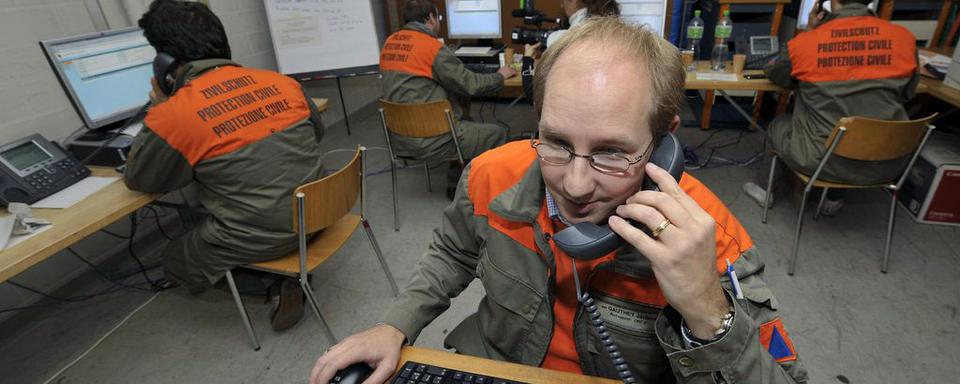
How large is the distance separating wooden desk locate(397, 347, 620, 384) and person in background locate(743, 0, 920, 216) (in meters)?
1.95

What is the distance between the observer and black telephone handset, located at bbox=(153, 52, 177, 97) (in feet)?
5.70

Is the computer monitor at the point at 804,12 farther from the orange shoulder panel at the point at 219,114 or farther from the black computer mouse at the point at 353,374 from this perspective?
the black computer mouse at the point at 353,374

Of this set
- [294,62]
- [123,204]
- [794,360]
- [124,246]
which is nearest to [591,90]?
[794,360]

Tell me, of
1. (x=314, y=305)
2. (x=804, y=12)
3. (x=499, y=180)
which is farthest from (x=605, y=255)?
(x=804, y=12)

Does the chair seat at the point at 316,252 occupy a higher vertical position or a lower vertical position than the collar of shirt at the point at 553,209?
lower

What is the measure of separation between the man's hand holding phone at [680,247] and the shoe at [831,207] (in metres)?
2.49

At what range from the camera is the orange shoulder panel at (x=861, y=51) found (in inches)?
79.9

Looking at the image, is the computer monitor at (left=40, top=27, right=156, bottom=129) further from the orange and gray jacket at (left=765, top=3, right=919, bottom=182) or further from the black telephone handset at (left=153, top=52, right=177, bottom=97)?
the orange and gray jacket at (left=765, top=3, right=919, bottom=182)

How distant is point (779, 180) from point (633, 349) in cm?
277

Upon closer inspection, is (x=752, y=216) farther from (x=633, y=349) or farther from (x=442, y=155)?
(x=633, y=349)

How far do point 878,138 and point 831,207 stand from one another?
0.79 m

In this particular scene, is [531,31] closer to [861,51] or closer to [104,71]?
[861,51]

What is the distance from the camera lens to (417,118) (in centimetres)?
245

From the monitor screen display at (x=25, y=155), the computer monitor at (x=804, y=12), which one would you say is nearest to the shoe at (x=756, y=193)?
the computer monitor at (x=804, y=12)
